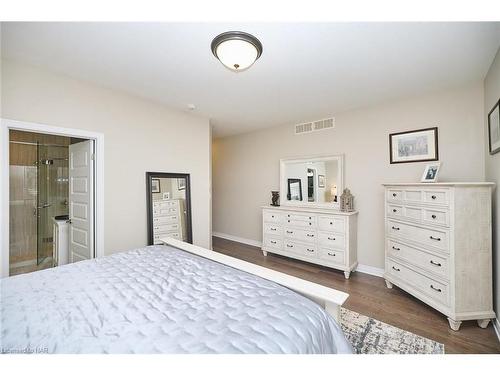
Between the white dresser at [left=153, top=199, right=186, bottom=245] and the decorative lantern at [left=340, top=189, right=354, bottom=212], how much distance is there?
96.1 inches

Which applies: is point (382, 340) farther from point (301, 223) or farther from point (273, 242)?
point (273, 242)

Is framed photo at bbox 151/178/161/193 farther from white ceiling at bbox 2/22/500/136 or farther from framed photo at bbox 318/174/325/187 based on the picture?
framed photo at bbox 318/174/325/187

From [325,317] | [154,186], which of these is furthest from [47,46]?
[325,317]

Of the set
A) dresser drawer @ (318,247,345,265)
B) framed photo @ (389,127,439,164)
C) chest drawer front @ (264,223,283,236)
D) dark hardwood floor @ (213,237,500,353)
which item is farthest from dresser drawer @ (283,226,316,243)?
framed photo @ (389,127,439,164)

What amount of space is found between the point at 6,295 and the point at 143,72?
2039mm

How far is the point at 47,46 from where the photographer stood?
1.79m

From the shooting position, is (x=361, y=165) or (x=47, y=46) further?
(x=361, y=165)

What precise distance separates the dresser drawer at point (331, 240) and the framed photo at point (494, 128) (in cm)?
177

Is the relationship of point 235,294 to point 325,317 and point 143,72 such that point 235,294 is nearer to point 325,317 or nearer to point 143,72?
point 325,317

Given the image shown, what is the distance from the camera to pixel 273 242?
12.7 feet

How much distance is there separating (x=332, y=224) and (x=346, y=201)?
0.42 meters

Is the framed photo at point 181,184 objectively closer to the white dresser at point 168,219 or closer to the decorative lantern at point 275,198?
the white dresser at point 168,219

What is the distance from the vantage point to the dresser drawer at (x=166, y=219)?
9.97 feet

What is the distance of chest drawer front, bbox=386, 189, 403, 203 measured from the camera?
2496mm
